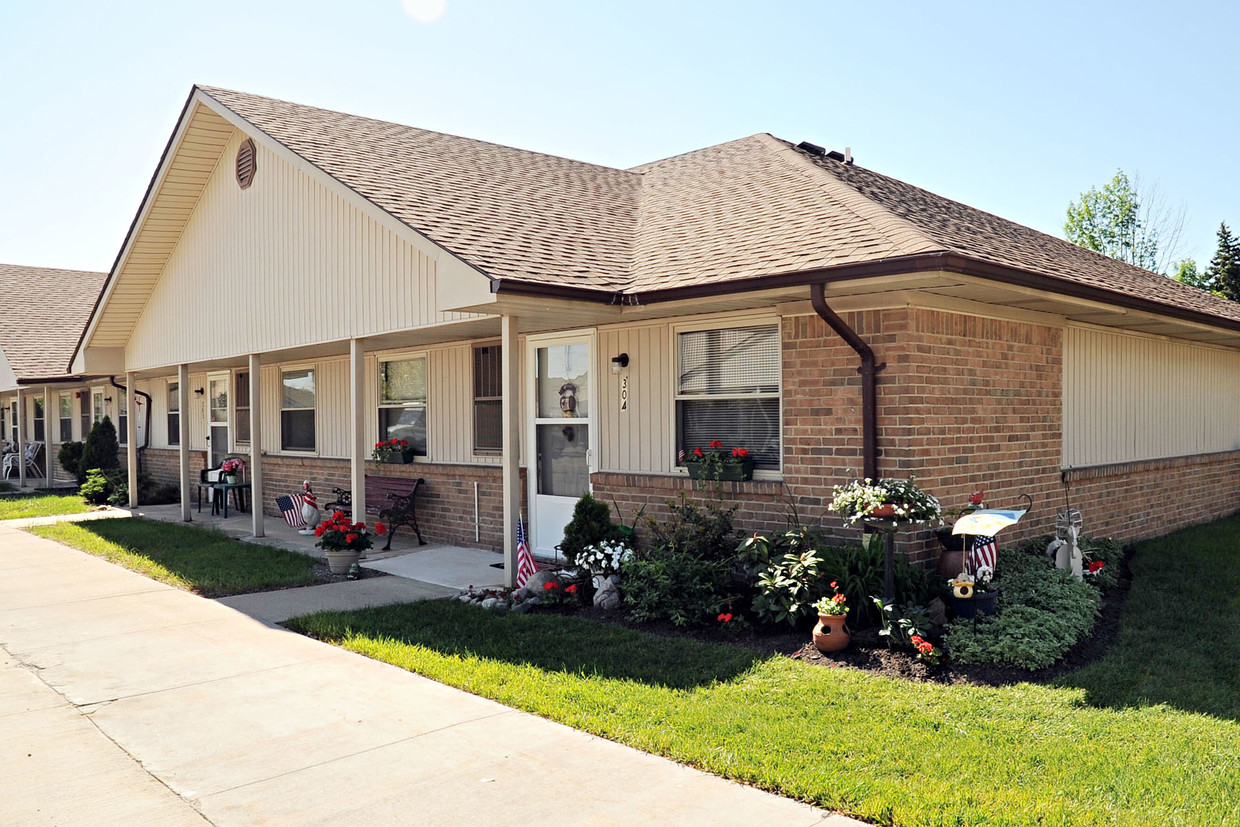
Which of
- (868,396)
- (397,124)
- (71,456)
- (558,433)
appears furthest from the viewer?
(71,456)

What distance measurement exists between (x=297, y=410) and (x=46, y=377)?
9.05 m

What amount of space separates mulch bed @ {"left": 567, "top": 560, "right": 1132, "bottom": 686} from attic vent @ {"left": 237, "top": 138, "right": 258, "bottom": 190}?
8435 mm

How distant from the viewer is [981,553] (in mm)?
7035

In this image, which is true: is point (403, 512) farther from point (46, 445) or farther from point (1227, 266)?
point (1227, 266)

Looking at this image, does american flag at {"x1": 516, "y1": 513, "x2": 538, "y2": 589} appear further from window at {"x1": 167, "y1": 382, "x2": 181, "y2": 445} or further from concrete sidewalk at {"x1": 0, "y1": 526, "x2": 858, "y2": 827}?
window at {"x1": 167, "y1": 382, "x2": 181, "y2": 445}

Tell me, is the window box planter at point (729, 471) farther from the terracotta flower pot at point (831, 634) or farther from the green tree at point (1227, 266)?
the green tree at point (1227, 266)

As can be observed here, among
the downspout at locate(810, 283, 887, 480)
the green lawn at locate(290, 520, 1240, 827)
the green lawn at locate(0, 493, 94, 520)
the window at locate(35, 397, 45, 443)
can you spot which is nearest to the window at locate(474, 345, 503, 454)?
the green lawn at locate(290, 520, 1240, 827)

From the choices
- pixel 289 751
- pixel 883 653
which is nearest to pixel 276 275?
pixel 289 751

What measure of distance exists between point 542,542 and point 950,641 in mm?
5433

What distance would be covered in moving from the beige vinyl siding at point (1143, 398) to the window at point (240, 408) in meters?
13.7

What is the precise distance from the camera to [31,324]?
23.6 meters

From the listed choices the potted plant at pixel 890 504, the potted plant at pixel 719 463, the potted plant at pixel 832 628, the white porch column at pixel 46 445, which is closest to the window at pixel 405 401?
the potted plant at pixel 719 463

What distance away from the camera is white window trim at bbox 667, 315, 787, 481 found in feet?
26.5

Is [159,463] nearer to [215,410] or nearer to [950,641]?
[215,410]
